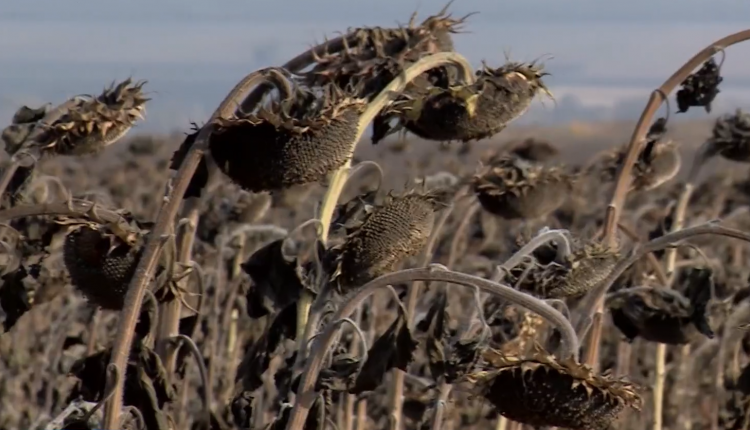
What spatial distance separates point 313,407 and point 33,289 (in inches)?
35.2

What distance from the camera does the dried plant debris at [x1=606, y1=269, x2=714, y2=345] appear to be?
4105 millimetres

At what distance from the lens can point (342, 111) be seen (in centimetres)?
299

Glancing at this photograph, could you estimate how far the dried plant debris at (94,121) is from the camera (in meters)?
3.14

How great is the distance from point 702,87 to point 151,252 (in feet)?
6.18

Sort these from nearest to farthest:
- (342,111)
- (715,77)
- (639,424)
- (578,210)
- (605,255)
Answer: (342,111) < (605,255) < (715,77) < (639,424) < (578,210)

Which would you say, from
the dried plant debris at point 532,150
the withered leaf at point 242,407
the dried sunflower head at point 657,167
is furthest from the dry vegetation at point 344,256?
the dried plant debris at point 532,150

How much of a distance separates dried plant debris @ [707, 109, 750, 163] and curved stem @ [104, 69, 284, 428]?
8.07ft

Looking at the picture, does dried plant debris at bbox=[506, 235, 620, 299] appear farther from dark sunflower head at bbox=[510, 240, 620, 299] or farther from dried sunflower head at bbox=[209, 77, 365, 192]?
dried sunflower head at bbox=[209, 77, 365, 192]

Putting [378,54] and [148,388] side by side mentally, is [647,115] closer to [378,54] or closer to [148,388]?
[378,54]


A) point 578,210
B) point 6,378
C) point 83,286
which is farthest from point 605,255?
point 578,210

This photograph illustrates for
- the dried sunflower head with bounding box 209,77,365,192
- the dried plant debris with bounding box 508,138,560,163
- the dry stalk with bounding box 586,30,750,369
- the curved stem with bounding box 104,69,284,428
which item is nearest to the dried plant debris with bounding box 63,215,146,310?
the curved stem with bounding box 104,69,284,428

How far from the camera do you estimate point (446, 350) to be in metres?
3.23

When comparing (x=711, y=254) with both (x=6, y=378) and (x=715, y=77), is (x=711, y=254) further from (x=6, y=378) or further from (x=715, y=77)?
(x=715, y=77)

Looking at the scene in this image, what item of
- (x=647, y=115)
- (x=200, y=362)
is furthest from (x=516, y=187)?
(x=200, y=362)
